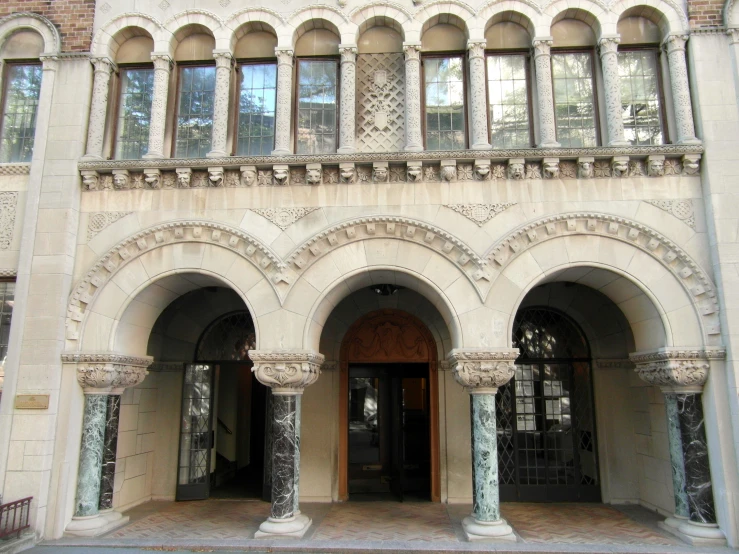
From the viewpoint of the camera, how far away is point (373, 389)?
1087cm

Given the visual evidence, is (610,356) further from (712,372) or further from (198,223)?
(198,223)

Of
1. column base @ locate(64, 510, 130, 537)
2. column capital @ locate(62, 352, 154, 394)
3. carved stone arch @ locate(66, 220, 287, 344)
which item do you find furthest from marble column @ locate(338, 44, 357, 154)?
column base @ locate(64, 510, 130, 537)

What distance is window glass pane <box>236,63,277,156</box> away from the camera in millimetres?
8984

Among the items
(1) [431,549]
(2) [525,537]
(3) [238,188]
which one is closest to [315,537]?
(1) [431,549]

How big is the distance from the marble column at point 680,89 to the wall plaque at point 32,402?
32.9ft

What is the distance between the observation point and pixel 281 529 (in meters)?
7.57

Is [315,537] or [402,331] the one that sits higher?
[402,331]

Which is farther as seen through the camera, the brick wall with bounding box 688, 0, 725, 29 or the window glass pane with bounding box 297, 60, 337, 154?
the window glass pane with bounding box 297, 60, 337, 154

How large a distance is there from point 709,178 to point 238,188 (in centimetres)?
701

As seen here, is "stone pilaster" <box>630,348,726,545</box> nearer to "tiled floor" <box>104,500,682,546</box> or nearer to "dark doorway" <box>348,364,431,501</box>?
"tiled floor" <box>104,500,682,546</box>

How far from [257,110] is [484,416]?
6.06 meters

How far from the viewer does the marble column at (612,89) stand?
827cm

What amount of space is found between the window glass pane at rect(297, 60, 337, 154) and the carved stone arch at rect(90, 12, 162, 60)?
2451mm

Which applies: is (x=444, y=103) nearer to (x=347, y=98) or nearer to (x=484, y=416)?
(x=347, y=98)
